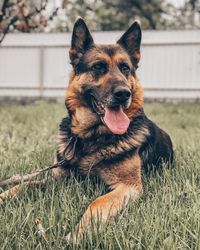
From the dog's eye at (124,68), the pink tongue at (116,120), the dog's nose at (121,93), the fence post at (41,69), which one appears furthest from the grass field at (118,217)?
the fence post at (41,69)

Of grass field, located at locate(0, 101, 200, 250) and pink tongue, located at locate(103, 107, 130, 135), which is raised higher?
pink tongue, located at locate(103, 107, 130, 135)

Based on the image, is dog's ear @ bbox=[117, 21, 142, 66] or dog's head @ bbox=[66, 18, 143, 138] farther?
dog's ear @ bbox=[117, 21, 142, 66]

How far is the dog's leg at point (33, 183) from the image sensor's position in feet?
10.4

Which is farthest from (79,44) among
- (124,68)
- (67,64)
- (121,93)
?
(67,64)

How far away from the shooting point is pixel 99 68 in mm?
3883

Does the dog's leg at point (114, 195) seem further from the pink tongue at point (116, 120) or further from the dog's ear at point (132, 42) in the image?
the dog's ear at point (132, 42)

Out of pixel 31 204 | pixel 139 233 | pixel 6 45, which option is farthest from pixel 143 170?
pixel 6 45

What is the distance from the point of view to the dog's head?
3641 millimetres

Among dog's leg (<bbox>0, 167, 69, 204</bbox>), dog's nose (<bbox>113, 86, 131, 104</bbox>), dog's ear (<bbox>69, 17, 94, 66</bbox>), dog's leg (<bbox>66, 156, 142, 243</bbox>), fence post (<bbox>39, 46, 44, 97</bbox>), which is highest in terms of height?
dog's ear (<bbox>69, 17, 94, 66</bbox>)

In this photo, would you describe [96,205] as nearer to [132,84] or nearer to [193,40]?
[132,84]

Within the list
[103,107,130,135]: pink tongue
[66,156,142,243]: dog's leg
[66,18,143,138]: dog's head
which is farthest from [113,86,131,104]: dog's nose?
[66,156,142,243]: dog's leg

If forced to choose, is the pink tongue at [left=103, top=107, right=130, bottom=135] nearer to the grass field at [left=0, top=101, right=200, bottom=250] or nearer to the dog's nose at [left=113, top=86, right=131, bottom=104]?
the dog's nose at [left=113, top=86, right=131, bottom=104]

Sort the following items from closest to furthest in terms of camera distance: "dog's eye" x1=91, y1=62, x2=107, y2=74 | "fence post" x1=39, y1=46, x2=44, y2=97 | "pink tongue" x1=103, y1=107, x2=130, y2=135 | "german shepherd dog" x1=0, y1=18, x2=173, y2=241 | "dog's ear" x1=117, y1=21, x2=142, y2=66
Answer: "german shepherd dog" x1=0, y1=18, x2=173, y2=241 < "pink tongue" x1=103, y1=107, x2=130, y2=135 < "dog's eye" x1=91, y1=62, x2=107, y2=74 < "dog's ear" x1=117, y1=21, x2=142, y2=66 < "fence post" x1=39, y1=46, x2=44, y2=97

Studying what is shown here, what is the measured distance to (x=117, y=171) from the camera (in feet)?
11.0
